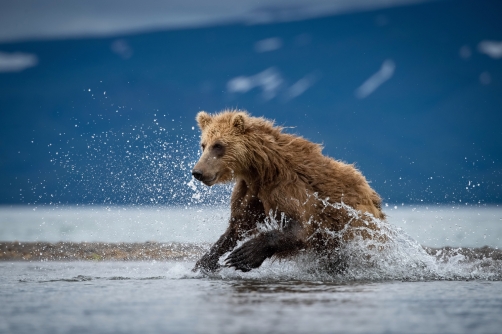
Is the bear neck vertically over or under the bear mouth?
over

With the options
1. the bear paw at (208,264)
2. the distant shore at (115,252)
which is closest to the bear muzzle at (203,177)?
the bear paw at (208,264)

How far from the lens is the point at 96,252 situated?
498 inches

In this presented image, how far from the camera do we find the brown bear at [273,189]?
7.93 m

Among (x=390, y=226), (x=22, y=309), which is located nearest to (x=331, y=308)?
(x=22, y=309)

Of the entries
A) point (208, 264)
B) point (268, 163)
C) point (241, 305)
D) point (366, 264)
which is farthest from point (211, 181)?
point (241, 305)

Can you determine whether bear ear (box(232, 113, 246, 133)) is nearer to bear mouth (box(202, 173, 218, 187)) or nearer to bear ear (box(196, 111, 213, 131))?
bear ear (box(196, 111, 213, 131))

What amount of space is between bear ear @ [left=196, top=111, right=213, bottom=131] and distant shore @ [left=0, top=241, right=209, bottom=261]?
3.94 meters

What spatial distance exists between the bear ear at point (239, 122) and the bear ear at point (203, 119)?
0.45m

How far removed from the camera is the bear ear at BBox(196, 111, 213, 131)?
28.2 ft

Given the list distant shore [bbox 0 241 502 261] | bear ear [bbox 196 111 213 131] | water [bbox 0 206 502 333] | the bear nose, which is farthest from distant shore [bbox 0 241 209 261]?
A: the bear nose

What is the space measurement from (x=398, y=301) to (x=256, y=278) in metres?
2.49

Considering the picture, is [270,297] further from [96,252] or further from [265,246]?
[96,252]

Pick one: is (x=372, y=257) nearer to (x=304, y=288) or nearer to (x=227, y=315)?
(x=304, y=288)

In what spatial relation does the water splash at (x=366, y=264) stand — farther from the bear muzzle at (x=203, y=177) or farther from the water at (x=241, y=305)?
the bear muzzle at (x=203, y=177)
